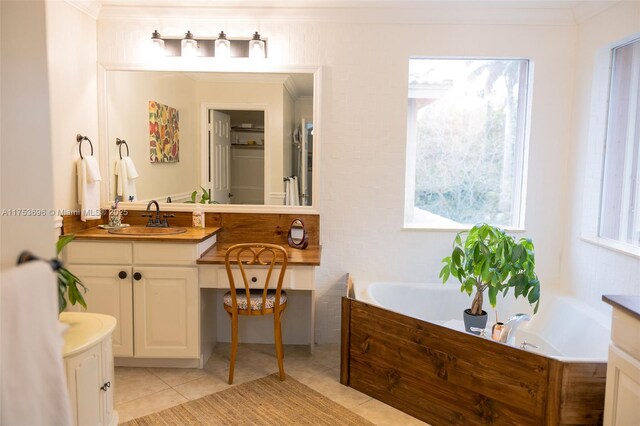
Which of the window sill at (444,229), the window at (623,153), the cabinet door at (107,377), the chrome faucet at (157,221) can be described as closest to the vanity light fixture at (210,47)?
the chrome faucet at (157,221)

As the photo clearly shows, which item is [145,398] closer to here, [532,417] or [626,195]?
[532,417]

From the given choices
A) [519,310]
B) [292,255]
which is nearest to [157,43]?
[292,255]

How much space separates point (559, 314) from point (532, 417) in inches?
45.9

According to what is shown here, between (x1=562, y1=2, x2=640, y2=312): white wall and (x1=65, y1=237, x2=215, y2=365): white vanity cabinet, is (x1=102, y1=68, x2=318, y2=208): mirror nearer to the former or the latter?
(x1=65, y1=237, x2=215, y2=365): white vanity cabinet

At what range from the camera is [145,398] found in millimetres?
2631

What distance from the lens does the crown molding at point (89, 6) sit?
→ 292 centimetres

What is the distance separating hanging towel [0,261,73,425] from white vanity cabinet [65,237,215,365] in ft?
5.76

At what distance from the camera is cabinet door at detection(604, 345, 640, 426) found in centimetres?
163

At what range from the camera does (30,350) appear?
102cm

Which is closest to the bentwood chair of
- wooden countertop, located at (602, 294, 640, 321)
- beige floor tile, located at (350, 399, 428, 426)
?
beige floor tile, located at (350, 399, 428, 426)

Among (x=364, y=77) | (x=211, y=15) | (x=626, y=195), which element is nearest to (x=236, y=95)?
(x=211, y=15)

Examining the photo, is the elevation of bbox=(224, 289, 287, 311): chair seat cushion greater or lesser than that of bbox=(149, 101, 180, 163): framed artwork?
lesser

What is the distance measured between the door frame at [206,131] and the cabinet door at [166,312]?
776 mm

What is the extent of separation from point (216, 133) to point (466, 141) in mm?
1782
